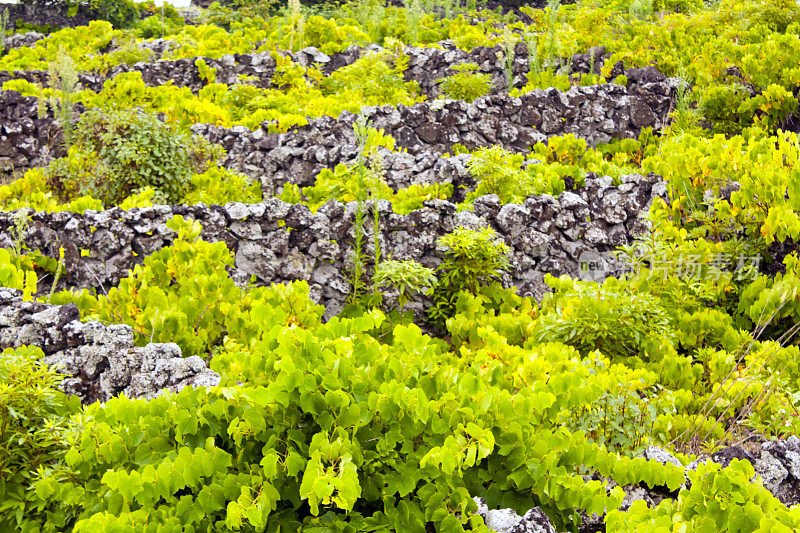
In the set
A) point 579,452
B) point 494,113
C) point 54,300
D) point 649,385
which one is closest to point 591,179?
point 494,113

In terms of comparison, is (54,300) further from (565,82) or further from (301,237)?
(565,82)

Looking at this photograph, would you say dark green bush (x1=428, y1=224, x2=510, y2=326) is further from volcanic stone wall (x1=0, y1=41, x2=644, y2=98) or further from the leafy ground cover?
volcanic stone wall (x1=0, y1=41, x2=644, y2=98)

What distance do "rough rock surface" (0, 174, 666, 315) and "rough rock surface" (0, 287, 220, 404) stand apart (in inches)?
64.8

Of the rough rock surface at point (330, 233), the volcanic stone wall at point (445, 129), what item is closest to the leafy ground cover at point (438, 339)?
the rough rock surface at point (330, 233)

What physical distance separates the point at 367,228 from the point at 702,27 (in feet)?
28.1

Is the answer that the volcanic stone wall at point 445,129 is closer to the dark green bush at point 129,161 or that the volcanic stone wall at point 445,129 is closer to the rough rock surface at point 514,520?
the dark green bush at point 129,161

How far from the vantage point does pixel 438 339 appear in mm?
4887

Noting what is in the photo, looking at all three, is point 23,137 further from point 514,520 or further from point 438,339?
point 514,520

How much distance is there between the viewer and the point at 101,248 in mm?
4914

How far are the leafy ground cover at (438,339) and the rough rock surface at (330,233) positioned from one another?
Result: 26cm

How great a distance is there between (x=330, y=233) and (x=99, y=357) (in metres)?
2.68

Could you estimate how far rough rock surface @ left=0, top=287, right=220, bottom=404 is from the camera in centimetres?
300

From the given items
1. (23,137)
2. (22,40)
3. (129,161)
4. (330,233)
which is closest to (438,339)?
(330,233)

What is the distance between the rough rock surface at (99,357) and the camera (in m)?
3.00
